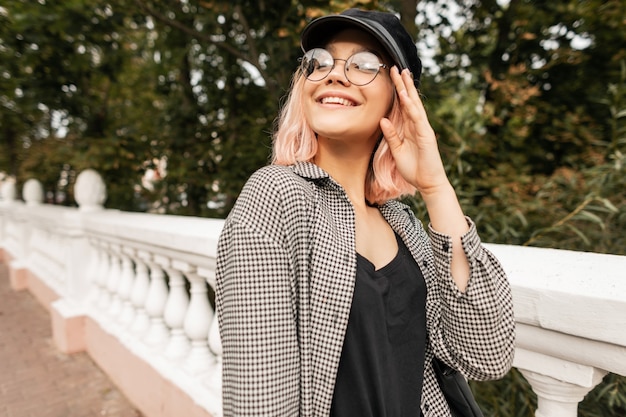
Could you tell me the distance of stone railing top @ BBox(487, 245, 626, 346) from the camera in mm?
899

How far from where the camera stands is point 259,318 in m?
0.90

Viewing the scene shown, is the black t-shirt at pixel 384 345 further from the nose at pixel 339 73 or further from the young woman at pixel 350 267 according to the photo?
the nose at pixel 339 73

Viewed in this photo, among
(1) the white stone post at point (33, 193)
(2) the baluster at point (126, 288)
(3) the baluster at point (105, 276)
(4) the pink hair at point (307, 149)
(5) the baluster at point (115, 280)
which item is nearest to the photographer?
(4) the pink hair at point (307, 149)

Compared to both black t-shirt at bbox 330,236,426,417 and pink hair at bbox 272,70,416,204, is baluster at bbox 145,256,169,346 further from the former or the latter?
black t-shirt at bbox 330,236,426,417

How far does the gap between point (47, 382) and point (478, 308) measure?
3539mm

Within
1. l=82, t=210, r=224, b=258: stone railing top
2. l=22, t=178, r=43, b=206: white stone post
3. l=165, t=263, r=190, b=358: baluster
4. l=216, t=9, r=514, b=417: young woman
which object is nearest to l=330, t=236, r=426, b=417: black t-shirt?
l=216, t=9, r=514, b=417: young woman

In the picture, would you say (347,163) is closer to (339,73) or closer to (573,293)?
(339,73)

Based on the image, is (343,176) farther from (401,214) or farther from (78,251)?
(78,251)

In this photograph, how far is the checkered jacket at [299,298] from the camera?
906mm

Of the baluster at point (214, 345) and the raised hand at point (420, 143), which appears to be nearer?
the raised hand at point (420, 143)

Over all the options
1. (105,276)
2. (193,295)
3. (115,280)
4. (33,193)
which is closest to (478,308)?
(193,295)

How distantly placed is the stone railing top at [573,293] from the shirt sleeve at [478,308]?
56 millimetres

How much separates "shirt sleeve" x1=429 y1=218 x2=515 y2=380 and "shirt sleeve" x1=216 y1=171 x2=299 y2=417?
1.27 ft

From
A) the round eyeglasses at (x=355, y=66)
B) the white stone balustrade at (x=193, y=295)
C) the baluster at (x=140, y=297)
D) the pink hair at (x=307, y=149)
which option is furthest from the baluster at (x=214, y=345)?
the round eyeglasses at (x=355, y=66)
